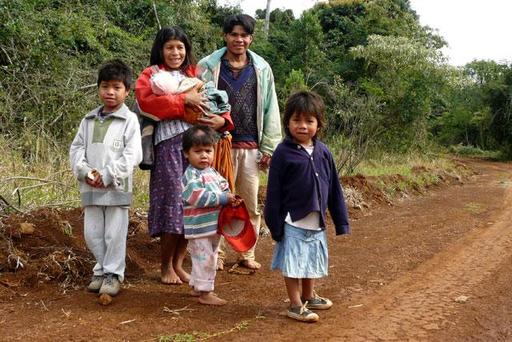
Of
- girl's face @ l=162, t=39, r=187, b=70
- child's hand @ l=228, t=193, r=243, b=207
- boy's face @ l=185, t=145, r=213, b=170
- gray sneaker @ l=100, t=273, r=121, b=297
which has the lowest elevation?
gray sneaker @ l=100, t=273, r=121, b=297

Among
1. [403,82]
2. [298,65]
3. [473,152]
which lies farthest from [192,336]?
[473,152]

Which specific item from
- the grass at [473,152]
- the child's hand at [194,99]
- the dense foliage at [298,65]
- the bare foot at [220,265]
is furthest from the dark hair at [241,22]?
the grass at [473,152]

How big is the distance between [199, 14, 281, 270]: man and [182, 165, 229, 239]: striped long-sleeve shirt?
0.95 meters

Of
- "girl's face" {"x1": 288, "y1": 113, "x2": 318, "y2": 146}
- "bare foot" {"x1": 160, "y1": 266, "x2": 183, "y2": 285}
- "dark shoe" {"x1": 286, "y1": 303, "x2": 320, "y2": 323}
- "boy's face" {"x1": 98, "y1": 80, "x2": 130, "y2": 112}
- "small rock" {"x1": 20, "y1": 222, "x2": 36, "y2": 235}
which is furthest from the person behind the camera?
"small rock" {"x1": 20, "y1": 222, "x2": 36, "y2": 235}

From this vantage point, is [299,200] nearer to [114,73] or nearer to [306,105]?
[306,105]

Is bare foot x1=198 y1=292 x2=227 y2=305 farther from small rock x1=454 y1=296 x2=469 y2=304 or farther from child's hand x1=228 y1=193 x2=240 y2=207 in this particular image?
small rock x1=454 y1=296 x2=469 y2=304

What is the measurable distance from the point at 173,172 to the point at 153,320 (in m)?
1.16

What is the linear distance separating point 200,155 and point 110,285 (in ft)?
3.59

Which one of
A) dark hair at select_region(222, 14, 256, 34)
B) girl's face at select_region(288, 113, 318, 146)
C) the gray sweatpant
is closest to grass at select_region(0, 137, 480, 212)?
the gray sweatpant

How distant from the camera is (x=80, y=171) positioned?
145 inches

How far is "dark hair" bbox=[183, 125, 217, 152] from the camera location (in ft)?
12.0

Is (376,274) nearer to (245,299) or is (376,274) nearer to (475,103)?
(245,299)

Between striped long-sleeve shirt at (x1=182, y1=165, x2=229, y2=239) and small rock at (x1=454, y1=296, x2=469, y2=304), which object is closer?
striped long-sleeve shirt at (x1=182, y1=165, x2=229, y2=239)

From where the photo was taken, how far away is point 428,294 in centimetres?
402
